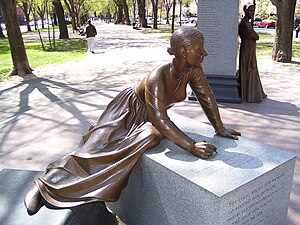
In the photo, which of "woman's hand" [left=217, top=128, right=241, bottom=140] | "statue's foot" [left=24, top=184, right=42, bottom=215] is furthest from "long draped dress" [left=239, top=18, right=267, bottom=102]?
"statue's foot" [left=24, top=184, right=42, bottom=215]

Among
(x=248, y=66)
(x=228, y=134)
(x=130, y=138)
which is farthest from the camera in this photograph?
(x=248, y=66)

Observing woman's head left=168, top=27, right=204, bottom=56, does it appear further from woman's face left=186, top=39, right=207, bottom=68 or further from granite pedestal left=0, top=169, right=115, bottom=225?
granite pedestal left=0, top=169, right=115, bottom=225

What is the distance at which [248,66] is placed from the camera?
7.08m

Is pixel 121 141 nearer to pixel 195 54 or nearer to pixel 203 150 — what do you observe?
pixel 203 150

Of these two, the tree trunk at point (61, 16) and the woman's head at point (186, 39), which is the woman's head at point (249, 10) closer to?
the woman's head at point (186, 39)

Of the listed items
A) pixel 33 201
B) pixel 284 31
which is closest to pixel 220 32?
pixel 33 201

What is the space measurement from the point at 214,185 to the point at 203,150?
0.41m

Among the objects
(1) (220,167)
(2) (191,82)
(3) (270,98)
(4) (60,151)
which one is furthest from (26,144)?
(3) (270,98)

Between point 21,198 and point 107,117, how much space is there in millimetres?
1079

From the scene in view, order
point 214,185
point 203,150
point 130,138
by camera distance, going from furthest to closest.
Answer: point 130,138 → point 203,150 → point 214,185

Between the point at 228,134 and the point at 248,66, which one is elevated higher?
the point at 248,66

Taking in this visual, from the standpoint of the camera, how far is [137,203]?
10.4 feet

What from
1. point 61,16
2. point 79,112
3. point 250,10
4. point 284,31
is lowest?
point 79,112

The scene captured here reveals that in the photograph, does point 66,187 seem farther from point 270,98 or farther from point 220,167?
point 270,98
